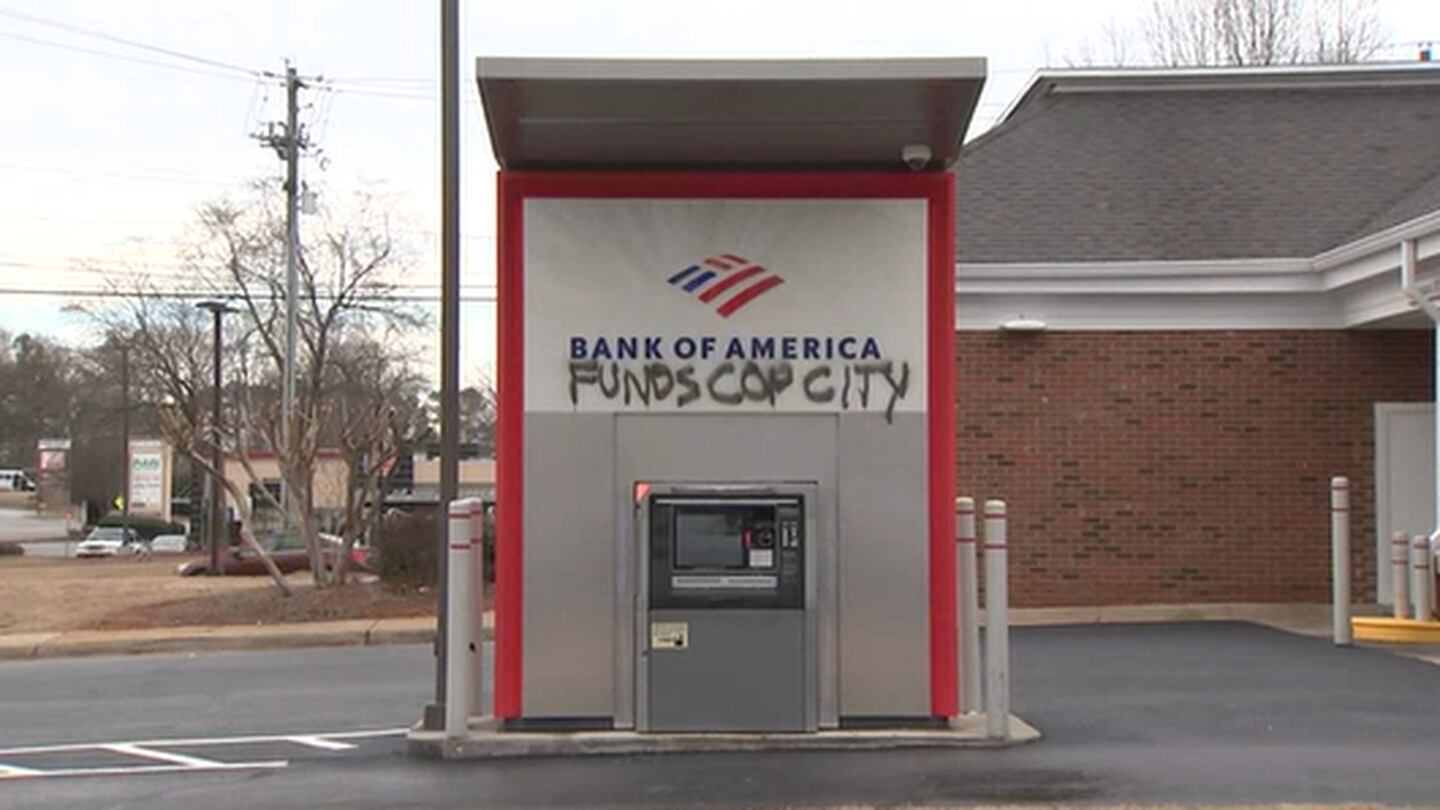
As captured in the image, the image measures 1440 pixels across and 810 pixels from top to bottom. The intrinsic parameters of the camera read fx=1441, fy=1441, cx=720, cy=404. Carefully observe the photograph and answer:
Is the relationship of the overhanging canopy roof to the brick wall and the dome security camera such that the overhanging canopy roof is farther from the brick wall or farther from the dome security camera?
the brick wall

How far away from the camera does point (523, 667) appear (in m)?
7.54

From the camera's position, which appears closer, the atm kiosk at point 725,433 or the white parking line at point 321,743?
the atm kiosk at point 725,433

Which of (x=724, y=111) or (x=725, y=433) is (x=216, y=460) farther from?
(x=724, y=111)

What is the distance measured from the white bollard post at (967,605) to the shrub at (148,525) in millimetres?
53537

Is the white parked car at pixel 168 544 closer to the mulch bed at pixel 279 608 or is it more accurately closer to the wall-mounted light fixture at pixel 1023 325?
the mulch bed at pixel 279 608

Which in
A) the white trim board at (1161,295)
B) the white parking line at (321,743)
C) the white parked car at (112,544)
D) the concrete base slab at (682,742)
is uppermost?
the white trim board at (1161,295)

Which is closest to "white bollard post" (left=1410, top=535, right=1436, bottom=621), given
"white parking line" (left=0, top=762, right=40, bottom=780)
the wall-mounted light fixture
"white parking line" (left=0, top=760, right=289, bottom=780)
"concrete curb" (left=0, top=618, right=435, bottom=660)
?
the wall-mounted light fixture

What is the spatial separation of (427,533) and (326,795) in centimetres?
1026

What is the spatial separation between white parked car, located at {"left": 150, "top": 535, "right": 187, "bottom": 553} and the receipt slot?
147 feet

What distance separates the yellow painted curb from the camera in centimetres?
1170

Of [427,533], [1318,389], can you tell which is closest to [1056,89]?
[1318,389]

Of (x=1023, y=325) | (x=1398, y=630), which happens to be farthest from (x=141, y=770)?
(x=1398, y=630)

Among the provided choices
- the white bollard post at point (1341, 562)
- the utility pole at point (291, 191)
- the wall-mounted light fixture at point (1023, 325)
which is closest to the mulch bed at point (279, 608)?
the wall-mounted light fixture at point (1023, 325)

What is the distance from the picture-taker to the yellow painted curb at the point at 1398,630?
11.7 m
